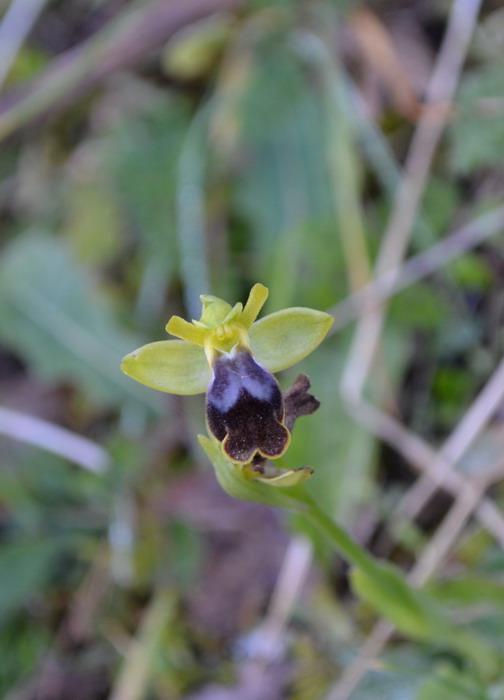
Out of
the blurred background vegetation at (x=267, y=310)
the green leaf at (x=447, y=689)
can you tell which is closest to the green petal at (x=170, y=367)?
the blurred background vegetation at (x=267, y=310)

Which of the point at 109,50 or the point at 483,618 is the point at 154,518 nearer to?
the point at 483,618

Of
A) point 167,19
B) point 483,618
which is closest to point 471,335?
point 483,618

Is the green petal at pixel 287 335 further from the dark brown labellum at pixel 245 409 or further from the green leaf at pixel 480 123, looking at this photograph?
the green leaf at pixel 480 123

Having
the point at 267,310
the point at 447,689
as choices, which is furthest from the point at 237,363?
the point at 267,310

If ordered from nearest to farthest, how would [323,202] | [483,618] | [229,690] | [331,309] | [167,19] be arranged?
1. [483,618]
2. [229,690]
3. [331,309]
4. [323,202]
5. [167,19]

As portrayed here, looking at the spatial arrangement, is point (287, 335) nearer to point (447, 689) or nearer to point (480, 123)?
point (447, 689)

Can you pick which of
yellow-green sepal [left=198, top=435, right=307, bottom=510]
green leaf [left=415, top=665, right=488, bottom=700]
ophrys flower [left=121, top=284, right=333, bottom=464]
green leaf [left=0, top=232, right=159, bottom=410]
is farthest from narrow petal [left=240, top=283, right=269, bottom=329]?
green leaf [left=0, top=232, right=159, bottom=410]
